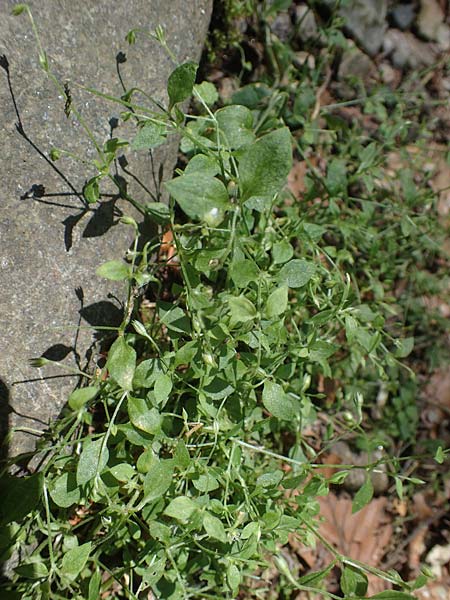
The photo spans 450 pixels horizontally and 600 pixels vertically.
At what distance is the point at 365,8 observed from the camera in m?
2.71

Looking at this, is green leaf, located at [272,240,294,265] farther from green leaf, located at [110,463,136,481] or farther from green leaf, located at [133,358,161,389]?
green leaf, located at [110,463,136,481]

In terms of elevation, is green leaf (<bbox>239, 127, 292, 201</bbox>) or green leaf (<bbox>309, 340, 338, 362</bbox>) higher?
green leaf (<bbox>239, 127, 292, 201</bbox>)

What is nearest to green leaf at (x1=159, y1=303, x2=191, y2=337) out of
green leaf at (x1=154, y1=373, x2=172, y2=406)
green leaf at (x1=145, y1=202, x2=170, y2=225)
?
green leaf at (x1=154, y1=373, x2=172, y2=406)

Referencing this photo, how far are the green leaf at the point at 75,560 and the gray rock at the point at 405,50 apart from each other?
2480 mm

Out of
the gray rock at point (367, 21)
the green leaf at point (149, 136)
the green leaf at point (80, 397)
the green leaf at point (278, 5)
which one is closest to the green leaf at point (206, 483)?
the green leaf at point (80, 397)

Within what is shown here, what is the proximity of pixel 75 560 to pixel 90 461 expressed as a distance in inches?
8.5

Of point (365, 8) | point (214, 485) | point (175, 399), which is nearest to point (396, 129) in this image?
point (365, 8)

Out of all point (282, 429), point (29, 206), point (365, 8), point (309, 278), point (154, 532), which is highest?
point (365, 8)

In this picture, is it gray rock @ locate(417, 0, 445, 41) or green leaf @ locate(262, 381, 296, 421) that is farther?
gray rock @ locate(417, 0, 445, 41)

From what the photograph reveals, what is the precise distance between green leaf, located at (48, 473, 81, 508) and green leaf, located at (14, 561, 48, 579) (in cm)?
15

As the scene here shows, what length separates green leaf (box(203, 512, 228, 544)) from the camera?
129 centimetres

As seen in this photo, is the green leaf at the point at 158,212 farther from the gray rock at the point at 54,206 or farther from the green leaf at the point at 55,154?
the green leaf at the point at 55,154

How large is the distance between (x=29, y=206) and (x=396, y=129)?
4.52 feet

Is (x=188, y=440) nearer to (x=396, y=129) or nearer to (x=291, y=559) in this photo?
(x=291, y=559)
